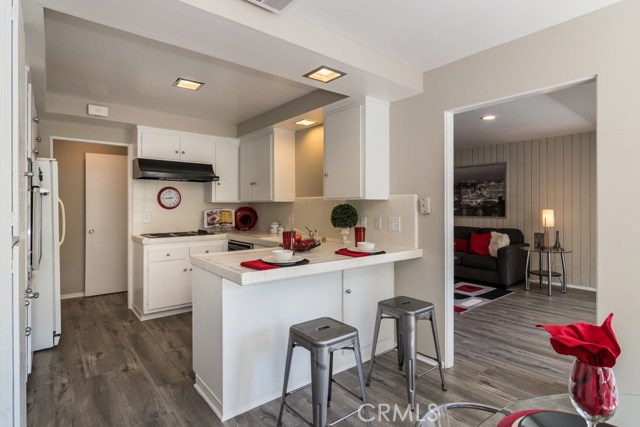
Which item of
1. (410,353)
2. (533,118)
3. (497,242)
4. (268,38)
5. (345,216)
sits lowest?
(410,353)

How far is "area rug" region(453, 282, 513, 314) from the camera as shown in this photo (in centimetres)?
432

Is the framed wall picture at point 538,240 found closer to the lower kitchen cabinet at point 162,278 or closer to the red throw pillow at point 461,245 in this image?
the red throw pillow at point 461,245

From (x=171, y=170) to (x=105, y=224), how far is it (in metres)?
1.72

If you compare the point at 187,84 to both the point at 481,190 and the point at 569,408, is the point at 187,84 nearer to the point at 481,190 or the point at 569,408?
the point at 569,408

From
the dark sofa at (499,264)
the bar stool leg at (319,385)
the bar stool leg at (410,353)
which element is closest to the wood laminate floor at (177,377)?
the bar stool leg at (410,353)

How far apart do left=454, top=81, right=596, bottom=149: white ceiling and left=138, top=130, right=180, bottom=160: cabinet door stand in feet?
11.2

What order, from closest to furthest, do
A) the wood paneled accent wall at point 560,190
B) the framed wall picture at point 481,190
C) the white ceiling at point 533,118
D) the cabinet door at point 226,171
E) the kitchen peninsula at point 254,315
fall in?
the kitchen peninsula at point 254,315 → the white ceiling at point 533,118 → the cabinet door at point 226,171 → the wood paneled accent wall at point 560,190 → the framed wall picture at point 481,190

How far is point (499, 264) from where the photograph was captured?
5.20m

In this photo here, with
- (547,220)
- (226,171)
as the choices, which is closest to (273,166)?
(226,171)

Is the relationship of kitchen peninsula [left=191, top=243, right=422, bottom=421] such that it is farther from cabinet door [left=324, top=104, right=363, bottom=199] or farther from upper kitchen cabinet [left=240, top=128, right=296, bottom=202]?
upper kitchen cabinet [left=240, top=128, right=296, bottom=202]

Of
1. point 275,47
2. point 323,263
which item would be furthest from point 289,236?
point 275,47

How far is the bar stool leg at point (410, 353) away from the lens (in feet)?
7.11

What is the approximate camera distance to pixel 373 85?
8.70ft

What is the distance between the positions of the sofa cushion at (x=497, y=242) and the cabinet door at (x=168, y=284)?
4490 millimetres
